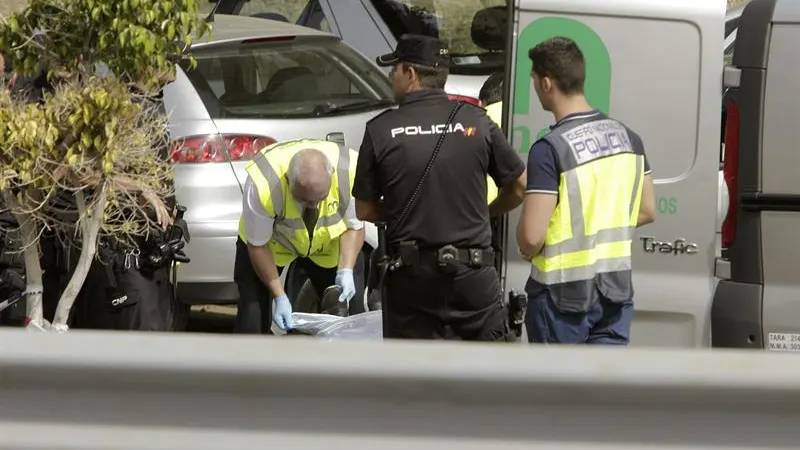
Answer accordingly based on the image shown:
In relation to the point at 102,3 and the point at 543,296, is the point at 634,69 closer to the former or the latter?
the point at 543,296

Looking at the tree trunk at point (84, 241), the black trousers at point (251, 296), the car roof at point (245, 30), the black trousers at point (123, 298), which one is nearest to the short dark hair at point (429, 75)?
the black trousers at point (251, 296)

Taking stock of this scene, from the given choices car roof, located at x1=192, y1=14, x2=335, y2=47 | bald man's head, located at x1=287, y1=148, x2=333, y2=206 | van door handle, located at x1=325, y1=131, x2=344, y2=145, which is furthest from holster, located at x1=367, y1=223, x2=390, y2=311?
car roof, located at x1=192, y1=14, x2=335, y2=47

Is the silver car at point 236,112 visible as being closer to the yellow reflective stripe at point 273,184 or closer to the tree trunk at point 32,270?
the yellow reflective stripe at point 273,184

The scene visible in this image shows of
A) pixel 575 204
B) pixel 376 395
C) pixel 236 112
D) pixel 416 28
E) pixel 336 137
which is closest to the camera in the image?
pixel 376 395

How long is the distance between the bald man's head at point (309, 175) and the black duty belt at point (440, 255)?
2.06ft

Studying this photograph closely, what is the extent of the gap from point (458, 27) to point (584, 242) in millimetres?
5667

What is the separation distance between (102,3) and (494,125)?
146cm

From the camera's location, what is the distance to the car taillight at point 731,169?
16.2 ft

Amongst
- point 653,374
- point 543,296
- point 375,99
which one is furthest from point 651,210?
point 375,99

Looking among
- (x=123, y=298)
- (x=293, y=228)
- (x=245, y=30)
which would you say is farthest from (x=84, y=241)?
(x=245, y=30)

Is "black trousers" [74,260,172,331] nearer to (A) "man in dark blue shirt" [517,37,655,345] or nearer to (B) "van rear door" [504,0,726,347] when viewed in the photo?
(B) "van rear door" [504,0,726,347]

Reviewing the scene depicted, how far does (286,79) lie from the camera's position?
6766mm

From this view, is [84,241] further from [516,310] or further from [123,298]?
[516,310]

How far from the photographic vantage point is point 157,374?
205cm
